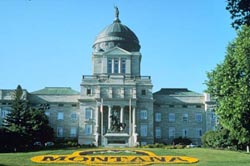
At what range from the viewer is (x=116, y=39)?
78.2 m

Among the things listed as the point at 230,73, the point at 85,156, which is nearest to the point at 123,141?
the point at 85,156

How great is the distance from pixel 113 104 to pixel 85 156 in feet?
101

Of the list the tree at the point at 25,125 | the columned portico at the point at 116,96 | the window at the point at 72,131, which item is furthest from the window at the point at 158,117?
the tree at the point at 25,125

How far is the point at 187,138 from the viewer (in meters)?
71.9

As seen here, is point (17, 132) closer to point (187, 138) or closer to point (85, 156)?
point (85, 156)

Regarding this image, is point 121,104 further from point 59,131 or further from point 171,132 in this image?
point 59,131

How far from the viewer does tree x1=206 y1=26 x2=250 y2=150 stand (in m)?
32.7

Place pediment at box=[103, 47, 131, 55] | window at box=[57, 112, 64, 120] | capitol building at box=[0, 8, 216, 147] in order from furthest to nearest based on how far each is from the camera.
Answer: pediment at box=[103, 47, 131, 55]
window at box=[57, 112, 64, 120]
capitol building at box=[0, 8, 216, 147]

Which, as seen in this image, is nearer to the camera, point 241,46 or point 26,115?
point 241,46

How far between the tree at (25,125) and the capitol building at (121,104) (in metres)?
7.29

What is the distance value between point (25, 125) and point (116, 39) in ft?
91.9

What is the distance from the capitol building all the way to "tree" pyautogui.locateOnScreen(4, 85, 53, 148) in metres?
7.29

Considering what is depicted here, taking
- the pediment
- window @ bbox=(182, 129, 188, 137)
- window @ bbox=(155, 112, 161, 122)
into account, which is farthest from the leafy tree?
the pediment

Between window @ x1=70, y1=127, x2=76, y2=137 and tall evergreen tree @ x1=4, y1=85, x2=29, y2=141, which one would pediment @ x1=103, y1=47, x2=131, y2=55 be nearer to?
window @ x1=70, y1=127, x2=76, y2=137
